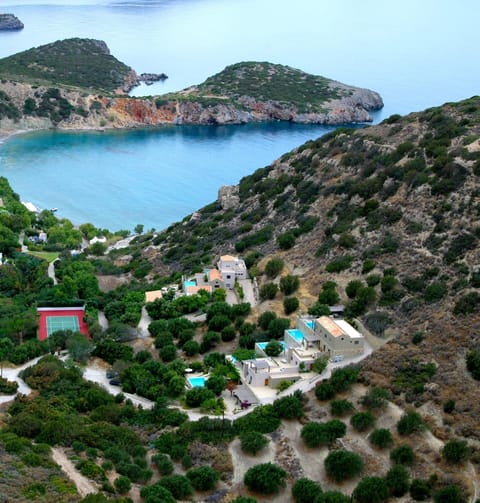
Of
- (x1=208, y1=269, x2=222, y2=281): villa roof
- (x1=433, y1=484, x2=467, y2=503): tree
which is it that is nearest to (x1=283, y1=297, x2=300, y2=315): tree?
(x1=208, y1=269, x2=222, y2=281): villa roof

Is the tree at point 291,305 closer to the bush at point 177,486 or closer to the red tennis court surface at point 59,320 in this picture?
the red tennis court surface at point 59,320

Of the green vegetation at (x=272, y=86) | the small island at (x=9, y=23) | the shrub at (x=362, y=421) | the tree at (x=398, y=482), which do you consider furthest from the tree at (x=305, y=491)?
the small island at (x=9, y=23)

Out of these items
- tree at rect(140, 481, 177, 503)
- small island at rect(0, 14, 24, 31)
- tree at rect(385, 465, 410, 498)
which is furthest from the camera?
small island at rect(0, 14, 24, 31)

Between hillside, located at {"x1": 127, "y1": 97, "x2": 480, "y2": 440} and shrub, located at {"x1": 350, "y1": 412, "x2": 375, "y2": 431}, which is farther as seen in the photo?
hillside, located at {"x1": 127, "y1": 97, "x2": 480, "y2": 440}

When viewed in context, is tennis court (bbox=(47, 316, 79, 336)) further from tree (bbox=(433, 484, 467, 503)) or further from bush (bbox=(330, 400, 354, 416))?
tree (bbox=(433, 484, 467, 503))

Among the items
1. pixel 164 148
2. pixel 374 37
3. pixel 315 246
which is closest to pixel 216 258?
pixel 315 246

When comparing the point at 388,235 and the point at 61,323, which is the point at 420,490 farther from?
the point at 61,323

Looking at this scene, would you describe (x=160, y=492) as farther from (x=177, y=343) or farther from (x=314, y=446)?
(x=177, y=343)
